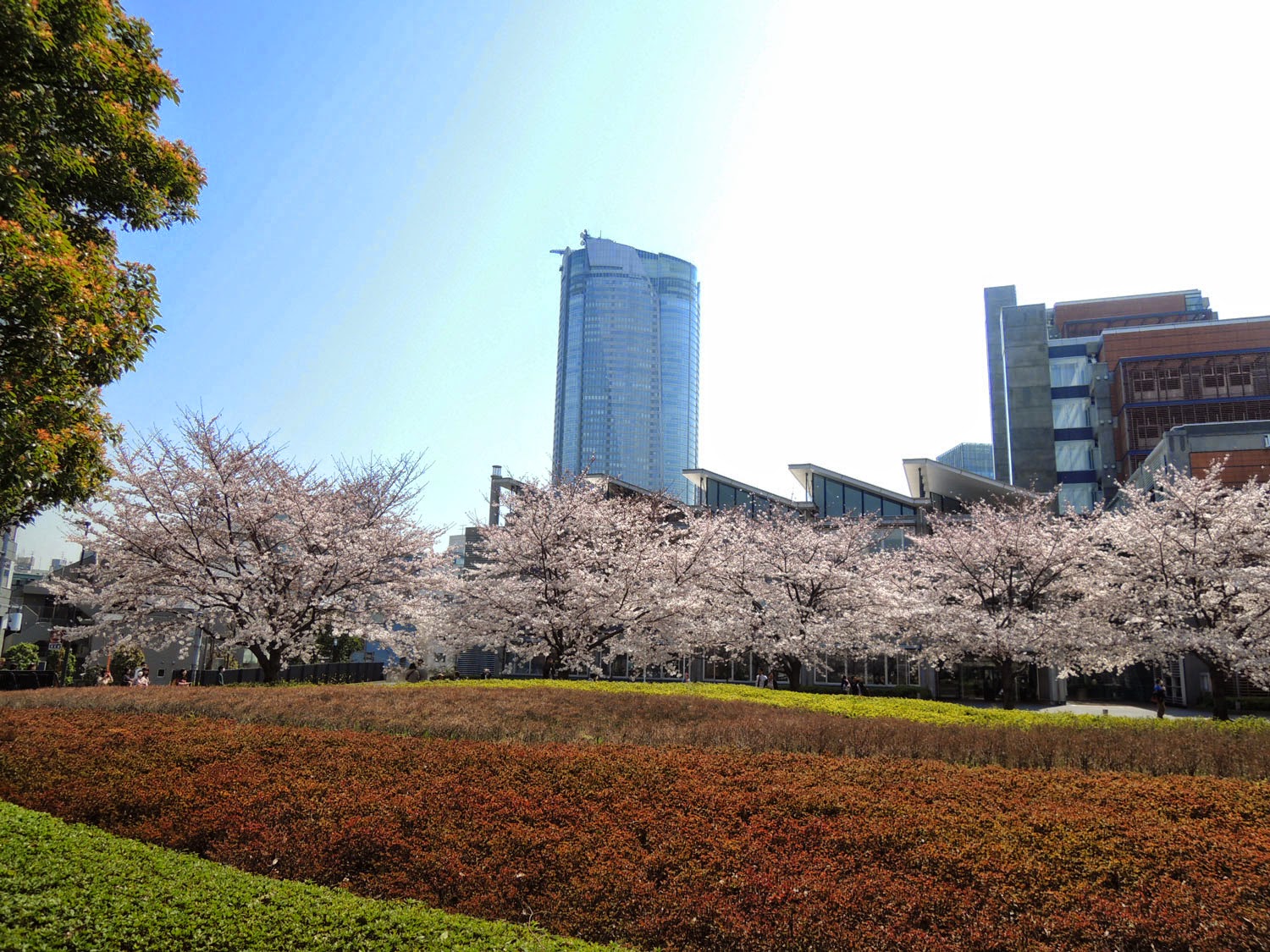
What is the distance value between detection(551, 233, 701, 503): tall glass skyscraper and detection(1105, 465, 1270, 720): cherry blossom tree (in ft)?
448

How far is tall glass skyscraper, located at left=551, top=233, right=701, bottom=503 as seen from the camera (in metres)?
165

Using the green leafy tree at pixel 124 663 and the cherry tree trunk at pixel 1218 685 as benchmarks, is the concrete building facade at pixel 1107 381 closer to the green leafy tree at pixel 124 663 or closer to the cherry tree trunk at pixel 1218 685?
the cherry tree trunk at pixel 1218 685

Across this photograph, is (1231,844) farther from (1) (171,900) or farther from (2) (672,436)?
(2) (672,436)

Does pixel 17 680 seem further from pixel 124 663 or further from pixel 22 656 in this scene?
pixel 22 656

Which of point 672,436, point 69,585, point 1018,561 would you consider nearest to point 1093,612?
point 1018,561

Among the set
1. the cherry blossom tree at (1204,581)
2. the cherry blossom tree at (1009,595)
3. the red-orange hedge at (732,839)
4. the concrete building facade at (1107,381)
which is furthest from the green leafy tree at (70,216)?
the concrete building facade at (1107,381)

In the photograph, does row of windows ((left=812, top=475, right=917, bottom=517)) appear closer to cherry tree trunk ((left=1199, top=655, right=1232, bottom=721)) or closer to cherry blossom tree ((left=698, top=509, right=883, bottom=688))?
cherry blossom tree ((left=698, top=509, right=883, bottom=688))

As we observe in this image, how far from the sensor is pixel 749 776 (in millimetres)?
7914

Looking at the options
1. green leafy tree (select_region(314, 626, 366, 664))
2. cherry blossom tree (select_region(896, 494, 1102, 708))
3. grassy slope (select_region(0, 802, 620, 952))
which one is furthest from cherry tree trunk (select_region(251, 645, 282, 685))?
green leafy tree (select_region(314, 626, 366, 664))

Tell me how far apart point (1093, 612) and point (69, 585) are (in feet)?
102

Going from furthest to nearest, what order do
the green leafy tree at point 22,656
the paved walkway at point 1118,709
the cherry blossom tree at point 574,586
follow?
the green leafy tree at point 22,656, the paved walkway at point 1118,709, the cherry blossom tree at point 574,586

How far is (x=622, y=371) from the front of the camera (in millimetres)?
166875

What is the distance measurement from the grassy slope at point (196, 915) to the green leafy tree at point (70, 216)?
390cm

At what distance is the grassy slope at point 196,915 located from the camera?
5352 millimetres
